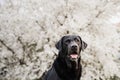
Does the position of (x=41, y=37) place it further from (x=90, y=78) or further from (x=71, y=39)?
(x=71, y=39)

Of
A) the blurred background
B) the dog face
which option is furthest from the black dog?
the blurred background

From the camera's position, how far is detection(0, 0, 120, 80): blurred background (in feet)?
49.0

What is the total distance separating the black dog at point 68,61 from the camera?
342 inches

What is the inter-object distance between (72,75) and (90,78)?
20.1 feet

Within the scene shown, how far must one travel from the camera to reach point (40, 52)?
14812 mm

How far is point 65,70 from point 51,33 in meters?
6.29

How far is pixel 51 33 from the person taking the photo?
15.0 meters

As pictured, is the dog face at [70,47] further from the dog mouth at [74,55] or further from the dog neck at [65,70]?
the dog neck at [65,70]

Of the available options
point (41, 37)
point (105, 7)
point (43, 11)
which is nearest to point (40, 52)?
point (41, 37)

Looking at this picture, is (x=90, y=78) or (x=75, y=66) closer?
(x=75, y=66)

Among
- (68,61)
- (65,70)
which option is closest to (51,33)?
(65,70)

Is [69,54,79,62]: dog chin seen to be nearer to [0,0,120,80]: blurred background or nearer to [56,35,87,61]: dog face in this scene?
[56,35,87,61]: dog face

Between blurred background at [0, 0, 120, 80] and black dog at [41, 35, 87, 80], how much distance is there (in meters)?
5.92

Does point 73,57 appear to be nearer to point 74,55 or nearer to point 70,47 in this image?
point 74,55
